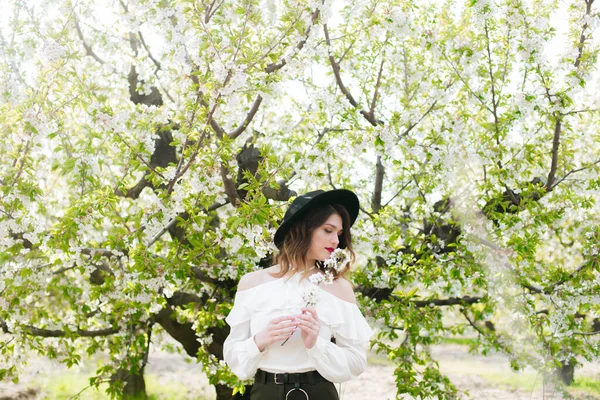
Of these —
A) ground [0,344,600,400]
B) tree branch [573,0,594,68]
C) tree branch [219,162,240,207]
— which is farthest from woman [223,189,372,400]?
ground [0,344,600,400]

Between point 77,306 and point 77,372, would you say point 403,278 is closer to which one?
point 77,306

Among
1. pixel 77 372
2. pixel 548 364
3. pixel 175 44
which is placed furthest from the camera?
pixel 77 372

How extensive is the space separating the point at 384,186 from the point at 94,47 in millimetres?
3557

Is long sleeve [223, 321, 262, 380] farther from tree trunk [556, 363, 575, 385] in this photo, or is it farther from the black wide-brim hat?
tree trunk [556, 363, 575, 385]

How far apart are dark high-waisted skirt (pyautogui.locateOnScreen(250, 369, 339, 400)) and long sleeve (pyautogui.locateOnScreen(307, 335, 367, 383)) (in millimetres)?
68

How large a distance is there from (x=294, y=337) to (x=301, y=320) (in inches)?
7.5

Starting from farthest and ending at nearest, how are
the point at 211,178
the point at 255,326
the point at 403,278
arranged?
the point at 403,278, the point at 211,178, the point at 255,326

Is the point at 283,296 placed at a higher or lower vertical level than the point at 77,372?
lower

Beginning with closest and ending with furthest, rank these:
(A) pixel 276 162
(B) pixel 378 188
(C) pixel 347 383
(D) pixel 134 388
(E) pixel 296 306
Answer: (E) pixel 296 306, (A) pixel 276 162, (B) pixel 378 188, (D) pixel 134 388, (C) pixel 347 383

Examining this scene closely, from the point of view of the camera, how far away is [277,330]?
230cm

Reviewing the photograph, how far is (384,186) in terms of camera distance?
22.3 ft

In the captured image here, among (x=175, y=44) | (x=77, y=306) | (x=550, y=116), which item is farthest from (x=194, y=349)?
(x=550, y=116)

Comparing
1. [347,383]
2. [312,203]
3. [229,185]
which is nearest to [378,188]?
[229,185]

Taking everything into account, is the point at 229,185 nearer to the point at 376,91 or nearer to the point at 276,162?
the point at 276,162
